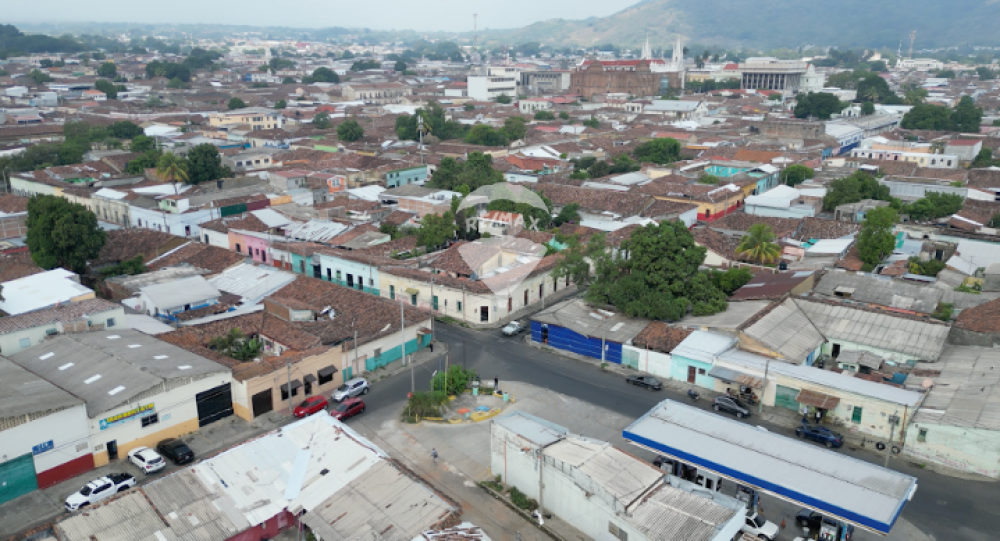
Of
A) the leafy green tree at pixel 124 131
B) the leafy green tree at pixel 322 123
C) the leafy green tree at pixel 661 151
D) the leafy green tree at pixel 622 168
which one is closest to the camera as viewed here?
the leafy green tree at pixel 622 168

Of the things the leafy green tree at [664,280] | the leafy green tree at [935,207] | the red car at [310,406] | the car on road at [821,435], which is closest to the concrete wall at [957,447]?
the car on road at [821,435]

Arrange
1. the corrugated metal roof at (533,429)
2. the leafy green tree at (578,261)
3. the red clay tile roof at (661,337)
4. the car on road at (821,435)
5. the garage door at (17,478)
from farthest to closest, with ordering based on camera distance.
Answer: the leafy green tree at (578,261)
the red clay tile roof at (661,337)
the car on road at (821,435)
the corrugated metal roof at (533,429)
the garage door at (17,478)

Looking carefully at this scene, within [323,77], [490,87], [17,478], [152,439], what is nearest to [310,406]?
[152,439]

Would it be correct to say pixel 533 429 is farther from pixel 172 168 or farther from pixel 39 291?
pixel 172 168

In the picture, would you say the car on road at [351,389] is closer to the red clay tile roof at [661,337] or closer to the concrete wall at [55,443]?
the concrete wall at [55,443]

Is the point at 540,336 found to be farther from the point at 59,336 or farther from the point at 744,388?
the point at 59,336

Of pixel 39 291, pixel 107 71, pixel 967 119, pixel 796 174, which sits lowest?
pixel 39 291
